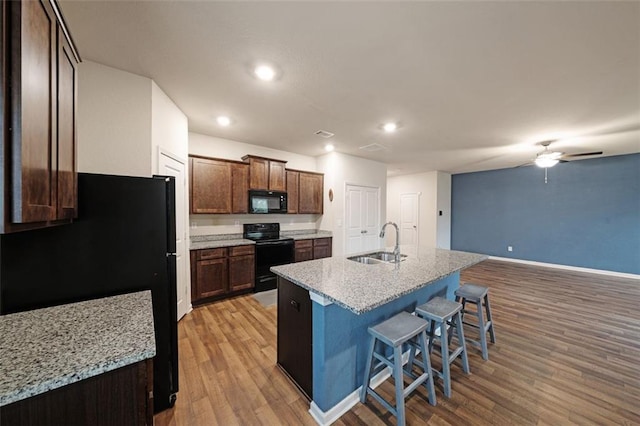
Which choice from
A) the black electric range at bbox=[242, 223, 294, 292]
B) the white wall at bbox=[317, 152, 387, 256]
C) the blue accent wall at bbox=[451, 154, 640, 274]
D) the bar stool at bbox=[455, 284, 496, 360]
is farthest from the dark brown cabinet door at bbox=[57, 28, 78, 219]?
the blue accent wall at bbox=[451, 154, 640, 274]

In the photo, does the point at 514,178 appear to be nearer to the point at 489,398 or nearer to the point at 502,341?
the point at 502,341

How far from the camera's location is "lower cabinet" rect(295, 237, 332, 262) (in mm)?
4527

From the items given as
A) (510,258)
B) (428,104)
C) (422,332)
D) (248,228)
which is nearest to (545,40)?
(428,104)

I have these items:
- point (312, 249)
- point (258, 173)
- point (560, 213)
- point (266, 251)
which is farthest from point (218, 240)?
point (560, 213)

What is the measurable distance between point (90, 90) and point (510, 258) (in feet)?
28.9

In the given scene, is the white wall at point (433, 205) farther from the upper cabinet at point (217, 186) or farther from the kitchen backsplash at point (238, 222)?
the upper cabinet at point (217, 186)

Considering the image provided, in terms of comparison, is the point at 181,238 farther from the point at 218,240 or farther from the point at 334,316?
the point at 334,316

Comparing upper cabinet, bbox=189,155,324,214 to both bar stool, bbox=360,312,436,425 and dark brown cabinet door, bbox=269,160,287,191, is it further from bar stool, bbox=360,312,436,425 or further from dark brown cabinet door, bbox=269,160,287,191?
bar stool, bbox=360,312,436,425

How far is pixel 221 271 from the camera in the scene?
365cm

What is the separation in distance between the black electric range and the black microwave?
0.35 metres

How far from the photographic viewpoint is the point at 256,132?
12.6ft

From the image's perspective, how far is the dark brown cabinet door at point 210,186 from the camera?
3.64m

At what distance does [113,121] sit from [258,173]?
226 centimetres

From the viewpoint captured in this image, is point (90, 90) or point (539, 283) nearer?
point (90, 90)
